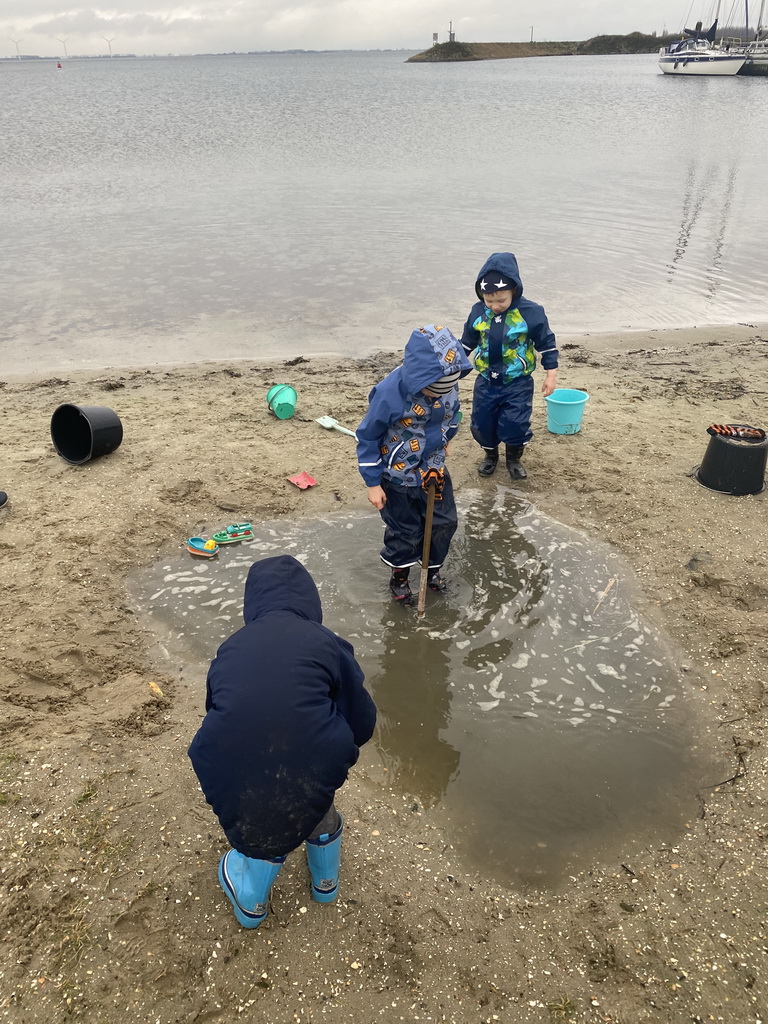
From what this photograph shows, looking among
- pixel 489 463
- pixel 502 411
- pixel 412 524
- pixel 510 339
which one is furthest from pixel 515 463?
pixel 412 524

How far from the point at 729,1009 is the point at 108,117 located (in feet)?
174

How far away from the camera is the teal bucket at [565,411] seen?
22.8 feet

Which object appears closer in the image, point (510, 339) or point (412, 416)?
point (412, 416)

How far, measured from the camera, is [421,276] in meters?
13.5

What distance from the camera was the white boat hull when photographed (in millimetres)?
70938

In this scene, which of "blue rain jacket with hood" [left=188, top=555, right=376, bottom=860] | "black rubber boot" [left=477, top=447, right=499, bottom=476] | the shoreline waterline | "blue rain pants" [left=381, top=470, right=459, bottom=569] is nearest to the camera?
"blue rain jacket with hood" [left=188, top=555, right=376, bottom=860]

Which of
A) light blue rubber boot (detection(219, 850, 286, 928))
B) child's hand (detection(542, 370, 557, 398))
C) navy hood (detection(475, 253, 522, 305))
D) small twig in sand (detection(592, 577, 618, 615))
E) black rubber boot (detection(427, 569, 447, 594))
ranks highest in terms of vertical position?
navy hood (detection(475, 253, 522, 305))

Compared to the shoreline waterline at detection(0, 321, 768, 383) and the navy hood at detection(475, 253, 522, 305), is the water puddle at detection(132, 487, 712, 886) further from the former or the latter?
the shoreline waterline at detection(0, 321, 768, 383)

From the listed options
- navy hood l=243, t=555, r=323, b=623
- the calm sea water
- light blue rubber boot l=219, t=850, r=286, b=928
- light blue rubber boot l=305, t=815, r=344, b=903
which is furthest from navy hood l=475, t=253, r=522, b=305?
the calm sea water

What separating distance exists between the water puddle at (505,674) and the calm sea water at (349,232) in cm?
572

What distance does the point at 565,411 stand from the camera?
22.9ft

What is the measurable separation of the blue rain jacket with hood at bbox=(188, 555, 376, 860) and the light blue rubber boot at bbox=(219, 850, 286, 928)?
6.0 inches

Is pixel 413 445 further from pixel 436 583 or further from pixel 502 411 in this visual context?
pixel 502 411

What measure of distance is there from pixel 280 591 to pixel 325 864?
3.92ft
